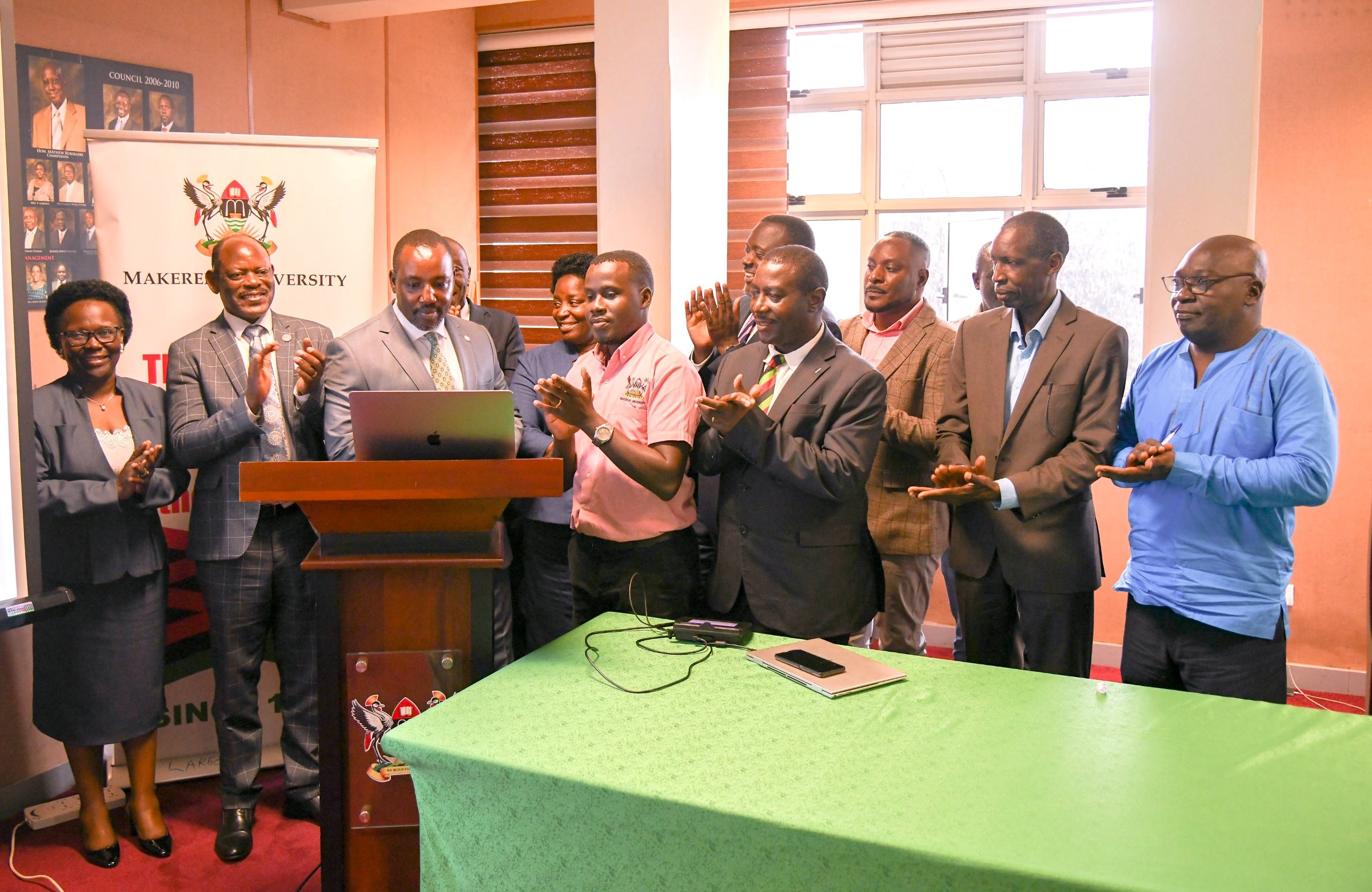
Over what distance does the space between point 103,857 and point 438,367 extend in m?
1.72

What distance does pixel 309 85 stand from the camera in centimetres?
462

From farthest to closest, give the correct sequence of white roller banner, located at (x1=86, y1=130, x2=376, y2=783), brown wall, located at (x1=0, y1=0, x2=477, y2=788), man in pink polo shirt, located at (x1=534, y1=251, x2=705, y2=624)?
brown wall, located at (x1=0, y1=0, x2=477, y2=788), white roller banner, located at (x1=86, y1=130, x2=376, y2=783), man in pink polo shirt, located at (x1=534, y1=251, x2=705, y2=624)

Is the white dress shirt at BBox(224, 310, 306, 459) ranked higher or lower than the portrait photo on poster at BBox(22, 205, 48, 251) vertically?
lower

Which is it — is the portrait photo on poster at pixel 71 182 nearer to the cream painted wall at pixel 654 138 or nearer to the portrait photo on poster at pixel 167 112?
the portrait photo on poster at pixel 167 112

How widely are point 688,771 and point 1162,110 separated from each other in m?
3.11

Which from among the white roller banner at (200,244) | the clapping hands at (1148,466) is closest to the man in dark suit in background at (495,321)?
the white roller banner at (200,244)

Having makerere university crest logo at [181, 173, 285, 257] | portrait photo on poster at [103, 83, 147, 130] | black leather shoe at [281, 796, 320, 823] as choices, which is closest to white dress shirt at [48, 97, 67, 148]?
portrait photo on poster at [103, 83, 147, 130]

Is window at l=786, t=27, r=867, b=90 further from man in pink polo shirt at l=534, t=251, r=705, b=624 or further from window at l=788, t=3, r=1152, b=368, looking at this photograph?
man in pink polo shirt at l=534, t=251, r=705, b=624

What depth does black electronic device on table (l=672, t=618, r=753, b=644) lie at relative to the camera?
207cm

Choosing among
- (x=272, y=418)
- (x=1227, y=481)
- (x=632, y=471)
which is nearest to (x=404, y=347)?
(x=272, y=418)

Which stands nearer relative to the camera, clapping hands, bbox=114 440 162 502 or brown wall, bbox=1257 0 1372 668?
clapping hands, bbox=114 440 162 502

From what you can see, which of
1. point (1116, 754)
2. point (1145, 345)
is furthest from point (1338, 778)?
point (1145, 345)

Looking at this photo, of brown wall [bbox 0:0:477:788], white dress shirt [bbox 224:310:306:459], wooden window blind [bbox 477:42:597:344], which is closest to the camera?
white dress shirt [bbox 224:310:306:459]

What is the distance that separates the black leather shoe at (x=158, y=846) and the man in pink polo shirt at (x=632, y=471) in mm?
1441
